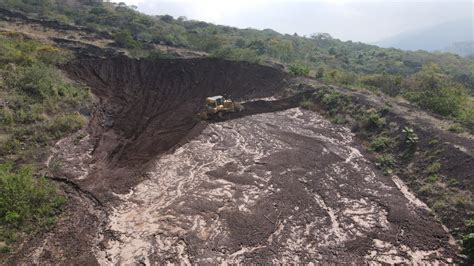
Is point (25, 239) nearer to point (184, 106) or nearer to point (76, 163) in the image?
point (76, 163)

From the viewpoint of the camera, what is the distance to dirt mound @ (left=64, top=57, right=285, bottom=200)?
2072cm

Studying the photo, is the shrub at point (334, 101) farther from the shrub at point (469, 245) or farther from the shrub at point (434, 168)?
the shrub at point (469, 245)

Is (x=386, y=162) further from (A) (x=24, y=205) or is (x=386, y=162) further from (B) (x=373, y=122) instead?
(A) (x=24, y=205)

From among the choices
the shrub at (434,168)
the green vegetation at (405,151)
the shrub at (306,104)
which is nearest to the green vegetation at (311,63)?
the green vegetation at (405,151)

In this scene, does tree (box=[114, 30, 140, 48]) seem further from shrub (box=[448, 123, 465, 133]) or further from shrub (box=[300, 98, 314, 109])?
shrub (box=[448, 123, 465, 133])

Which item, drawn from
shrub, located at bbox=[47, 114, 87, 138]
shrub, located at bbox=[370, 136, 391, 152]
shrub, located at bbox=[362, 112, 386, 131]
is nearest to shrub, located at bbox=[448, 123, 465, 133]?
shrub, located at bbox=[370, 136, 391, 152]

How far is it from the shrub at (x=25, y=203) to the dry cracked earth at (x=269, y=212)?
2.64 m

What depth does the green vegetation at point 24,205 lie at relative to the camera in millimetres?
13469

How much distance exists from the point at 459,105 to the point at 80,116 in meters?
29.6

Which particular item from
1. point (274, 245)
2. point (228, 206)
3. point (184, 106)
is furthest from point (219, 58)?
point (274, 245)

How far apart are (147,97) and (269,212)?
20149 mm

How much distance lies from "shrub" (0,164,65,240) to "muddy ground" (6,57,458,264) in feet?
2.24

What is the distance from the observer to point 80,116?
2417 centimetres

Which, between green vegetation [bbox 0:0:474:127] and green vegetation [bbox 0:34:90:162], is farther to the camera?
green vegetation [bbox 0:0:474:127]
